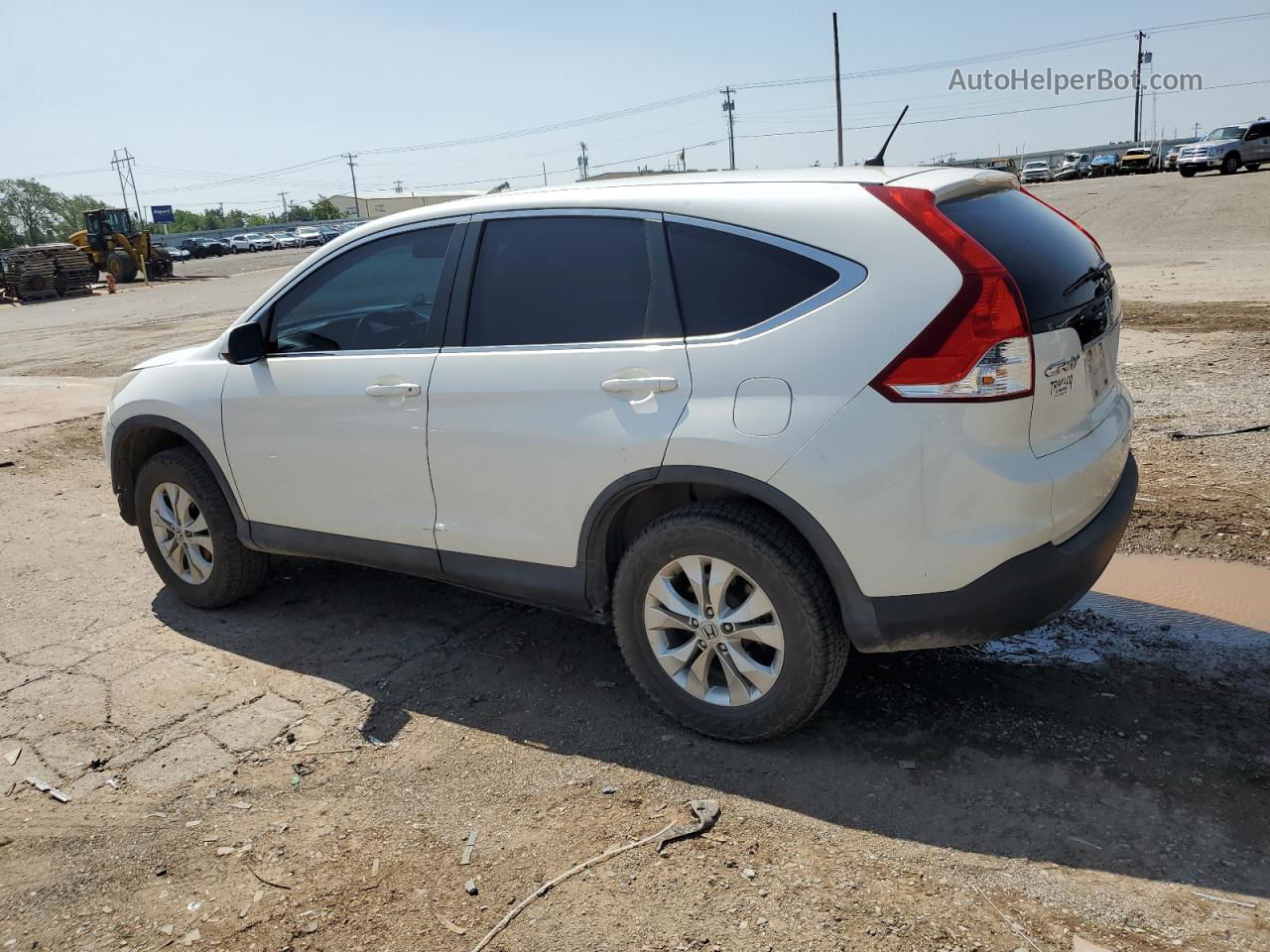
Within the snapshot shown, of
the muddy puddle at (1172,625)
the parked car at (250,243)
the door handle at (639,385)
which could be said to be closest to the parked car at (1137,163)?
the parked car at (250,243)

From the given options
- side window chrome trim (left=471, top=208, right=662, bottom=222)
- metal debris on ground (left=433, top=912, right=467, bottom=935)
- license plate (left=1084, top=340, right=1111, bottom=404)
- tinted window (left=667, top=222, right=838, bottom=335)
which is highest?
side window chrome trim (left=471, top=208, right=662, bottom=222)

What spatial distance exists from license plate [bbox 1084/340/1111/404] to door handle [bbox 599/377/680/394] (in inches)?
51.9

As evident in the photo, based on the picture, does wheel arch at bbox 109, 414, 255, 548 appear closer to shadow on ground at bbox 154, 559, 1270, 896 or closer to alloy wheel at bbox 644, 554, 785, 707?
shadow on ground at bbox 154, 559, 1270, 896

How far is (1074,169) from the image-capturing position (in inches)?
2537

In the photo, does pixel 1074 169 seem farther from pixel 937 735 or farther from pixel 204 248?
pixel 937 735

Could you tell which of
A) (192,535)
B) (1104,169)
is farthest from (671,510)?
(1104,169)

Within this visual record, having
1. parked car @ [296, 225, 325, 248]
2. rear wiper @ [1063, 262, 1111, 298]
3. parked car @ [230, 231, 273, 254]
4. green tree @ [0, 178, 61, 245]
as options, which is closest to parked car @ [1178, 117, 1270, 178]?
rear wiper @ [1063, 262, 1111, 298]

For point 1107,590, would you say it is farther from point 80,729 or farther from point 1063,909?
point 80,729

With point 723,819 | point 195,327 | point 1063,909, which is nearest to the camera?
point 1063,909

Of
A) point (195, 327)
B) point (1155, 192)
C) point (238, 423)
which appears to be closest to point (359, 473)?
point (238, 423)

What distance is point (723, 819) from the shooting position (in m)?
3.12

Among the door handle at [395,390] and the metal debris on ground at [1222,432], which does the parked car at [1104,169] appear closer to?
the metal debris on ground at [1222,432]

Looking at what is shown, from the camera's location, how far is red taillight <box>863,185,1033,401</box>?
2906mm

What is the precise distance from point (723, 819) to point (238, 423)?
2832 millimetres
